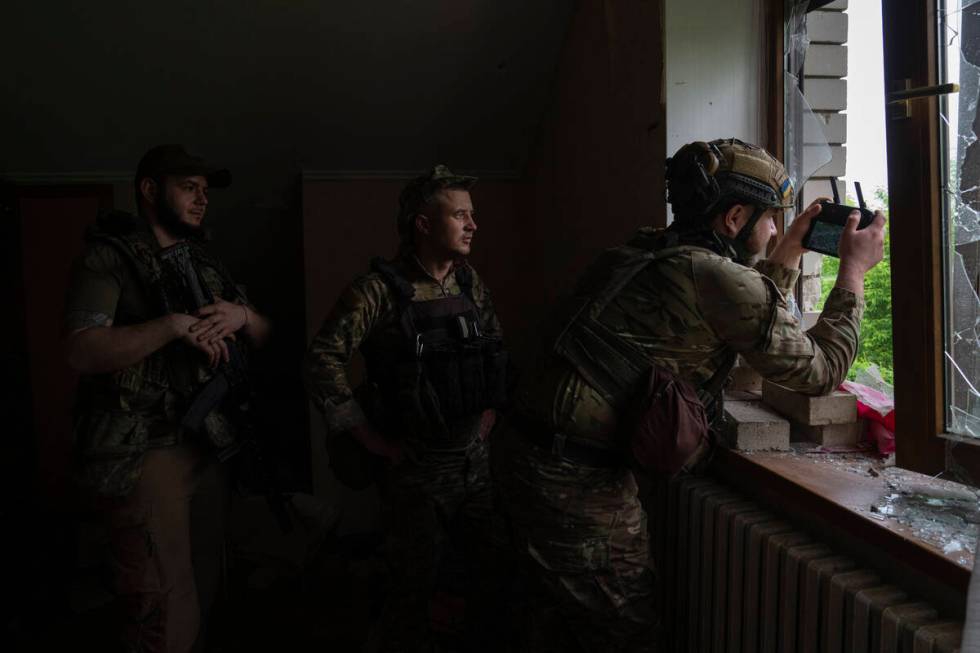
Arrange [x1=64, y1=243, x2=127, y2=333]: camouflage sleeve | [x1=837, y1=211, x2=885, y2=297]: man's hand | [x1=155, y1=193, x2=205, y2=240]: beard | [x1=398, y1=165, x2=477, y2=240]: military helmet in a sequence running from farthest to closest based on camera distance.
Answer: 1. [x1=398, y1=165, x2=477, y2=240]: military helmet
2. [x1=155, y1=193, x2=205, y2=240]: beard
3. [x1=64, y1=243, x2=127, y2=333]: camouflage sleeve
4. [x1=837, y1=211, x2=885, y2=297]: man's hand

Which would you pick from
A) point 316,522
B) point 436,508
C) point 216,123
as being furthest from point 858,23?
point 316,522

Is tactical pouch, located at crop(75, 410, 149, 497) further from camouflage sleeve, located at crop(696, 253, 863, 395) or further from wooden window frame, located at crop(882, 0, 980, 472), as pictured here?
wooden window frame, located at crop(882, 0, 980, 472)

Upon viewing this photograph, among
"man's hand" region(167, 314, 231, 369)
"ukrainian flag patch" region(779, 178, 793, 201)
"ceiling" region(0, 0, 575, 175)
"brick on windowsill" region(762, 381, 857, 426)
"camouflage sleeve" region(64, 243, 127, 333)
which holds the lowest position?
"brick on windowsill" region(762, 381, 857, 426)

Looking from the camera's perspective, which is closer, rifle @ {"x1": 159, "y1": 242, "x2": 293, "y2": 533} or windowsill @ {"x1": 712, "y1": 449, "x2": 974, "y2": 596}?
windowsill @ {"x1": 712, "y1": 449, "x2": 974, "y2": 596}

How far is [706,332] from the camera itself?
133 centimetres

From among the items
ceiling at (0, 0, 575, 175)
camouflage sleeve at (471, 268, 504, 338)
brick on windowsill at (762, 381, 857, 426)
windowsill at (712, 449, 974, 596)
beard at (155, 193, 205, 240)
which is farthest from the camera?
ceiling at (0, 0, 575, 175)

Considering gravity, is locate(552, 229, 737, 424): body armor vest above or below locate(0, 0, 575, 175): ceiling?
below

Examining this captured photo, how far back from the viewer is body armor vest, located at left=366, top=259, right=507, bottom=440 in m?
1.90

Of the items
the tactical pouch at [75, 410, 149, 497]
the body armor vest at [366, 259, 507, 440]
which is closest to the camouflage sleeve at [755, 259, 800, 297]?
the body armor vest at [366, 259, 507, 440]

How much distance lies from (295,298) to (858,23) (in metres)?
3.03

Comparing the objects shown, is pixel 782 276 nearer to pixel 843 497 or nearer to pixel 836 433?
pixel 836 433

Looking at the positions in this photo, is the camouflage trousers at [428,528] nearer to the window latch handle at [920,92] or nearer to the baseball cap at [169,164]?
the baseball cap at [169,164]

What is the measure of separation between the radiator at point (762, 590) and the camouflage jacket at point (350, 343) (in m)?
0.67

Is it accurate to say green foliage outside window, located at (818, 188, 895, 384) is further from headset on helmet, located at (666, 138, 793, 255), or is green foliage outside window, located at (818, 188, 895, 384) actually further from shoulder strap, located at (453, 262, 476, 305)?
shoulder strap, located at (453, 262, 476, 305)
